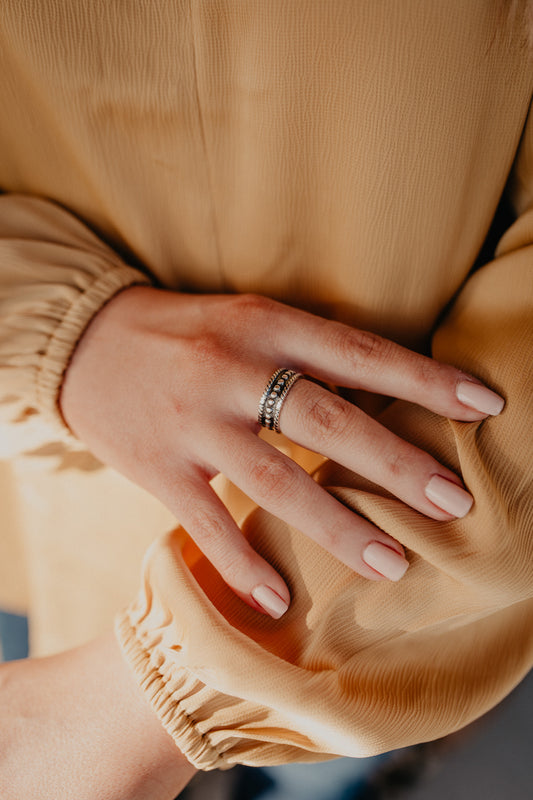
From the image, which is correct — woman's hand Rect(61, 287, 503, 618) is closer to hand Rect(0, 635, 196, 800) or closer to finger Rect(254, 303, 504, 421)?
finger Rect(254, 303, 504, 421)

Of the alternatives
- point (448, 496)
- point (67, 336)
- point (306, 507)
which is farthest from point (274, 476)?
point (67, 336)

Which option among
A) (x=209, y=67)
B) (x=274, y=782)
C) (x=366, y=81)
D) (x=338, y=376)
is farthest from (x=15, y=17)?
(x=274, y=782)

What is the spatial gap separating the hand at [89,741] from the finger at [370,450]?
0.94 feet

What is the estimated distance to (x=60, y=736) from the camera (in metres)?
0.52

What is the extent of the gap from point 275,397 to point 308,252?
0.16m

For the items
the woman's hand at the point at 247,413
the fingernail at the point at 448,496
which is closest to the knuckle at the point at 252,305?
the woman's hand at the point at 247,413

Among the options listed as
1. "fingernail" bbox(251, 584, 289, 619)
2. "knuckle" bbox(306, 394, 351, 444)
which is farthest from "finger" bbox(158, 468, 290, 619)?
"knuckle" bbox(306, 394, 351, 444)

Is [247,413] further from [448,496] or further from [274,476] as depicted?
[448,496]

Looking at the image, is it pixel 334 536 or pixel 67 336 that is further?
pixel 67 336

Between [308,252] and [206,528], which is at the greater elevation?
[308,252]

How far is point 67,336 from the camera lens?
55 centimetres

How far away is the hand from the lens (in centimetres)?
51

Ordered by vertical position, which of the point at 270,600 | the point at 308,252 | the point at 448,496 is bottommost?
the point at 270,600

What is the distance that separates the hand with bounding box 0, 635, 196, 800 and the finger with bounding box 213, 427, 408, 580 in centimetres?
22
